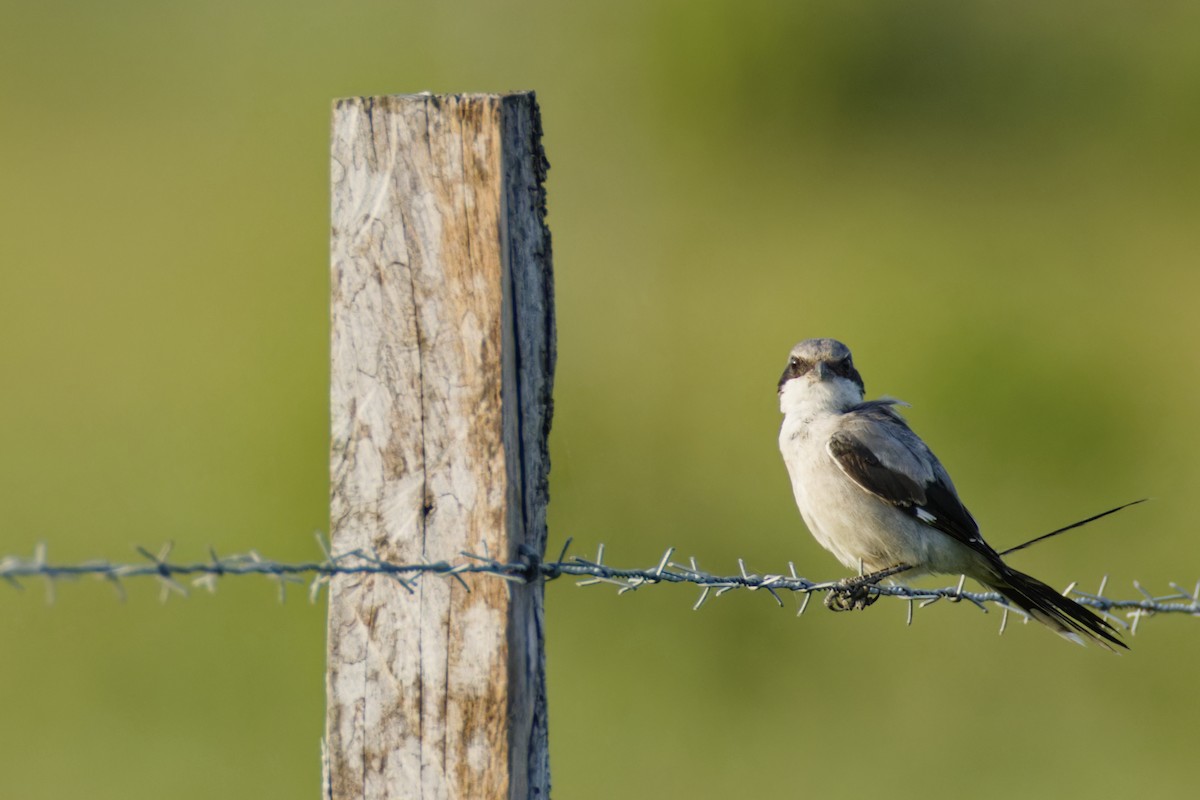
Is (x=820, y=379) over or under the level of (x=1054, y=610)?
over

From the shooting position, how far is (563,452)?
9625 mm

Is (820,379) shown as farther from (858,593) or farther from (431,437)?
(431,437)

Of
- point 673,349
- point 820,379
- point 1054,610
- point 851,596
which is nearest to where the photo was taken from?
point 1054,610

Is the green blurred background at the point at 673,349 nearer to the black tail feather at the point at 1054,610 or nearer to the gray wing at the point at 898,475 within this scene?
the gray wing at the point at 898,475

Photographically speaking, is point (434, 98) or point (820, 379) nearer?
point (434, 98)

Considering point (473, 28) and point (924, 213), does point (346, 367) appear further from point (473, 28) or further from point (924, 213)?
point (473, 28)

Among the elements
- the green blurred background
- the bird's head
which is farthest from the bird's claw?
the green blurred background

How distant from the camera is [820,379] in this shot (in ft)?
17.4

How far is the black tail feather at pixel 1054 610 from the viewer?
4188mm

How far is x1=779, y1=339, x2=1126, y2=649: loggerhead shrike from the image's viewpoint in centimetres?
499

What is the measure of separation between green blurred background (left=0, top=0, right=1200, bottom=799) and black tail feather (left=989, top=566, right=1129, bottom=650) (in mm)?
2919

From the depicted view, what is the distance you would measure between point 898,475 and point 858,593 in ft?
1.44

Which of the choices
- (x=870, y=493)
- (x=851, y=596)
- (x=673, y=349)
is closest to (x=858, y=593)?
(x=851, y=596)

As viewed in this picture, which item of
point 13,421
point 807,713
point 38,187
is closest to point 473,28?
point 38,187
